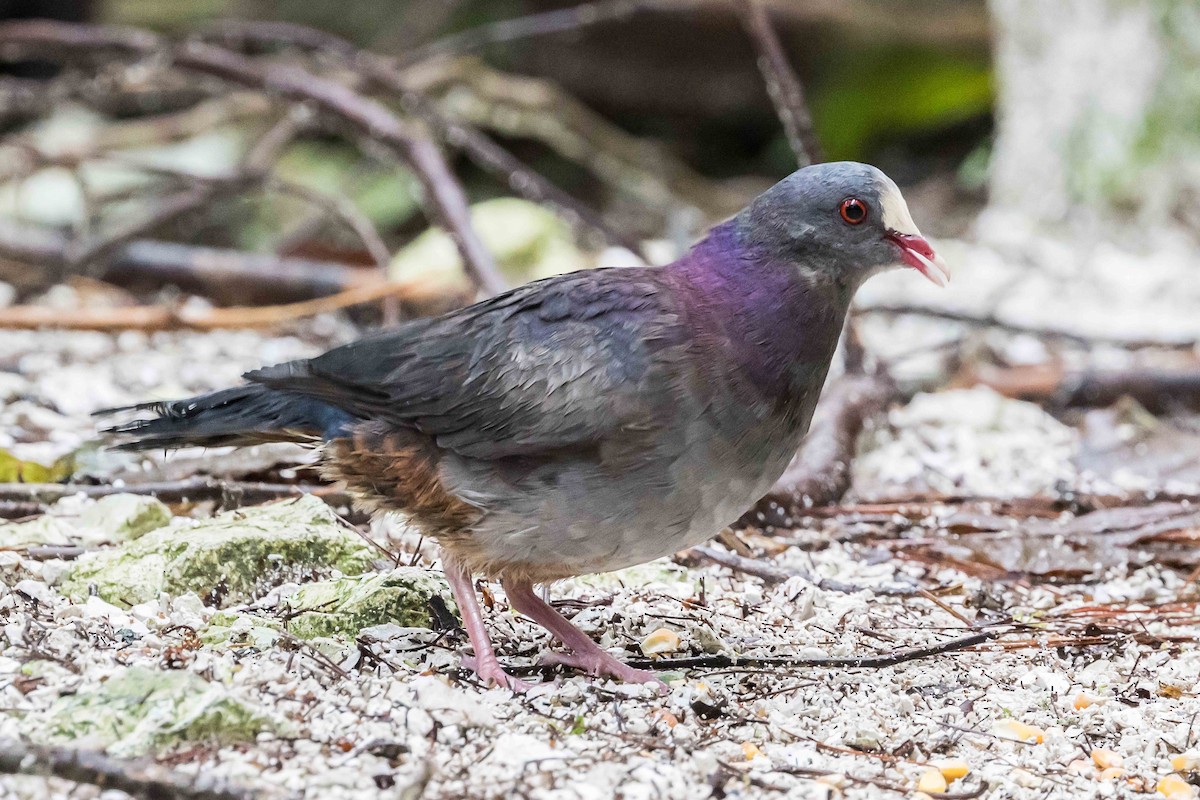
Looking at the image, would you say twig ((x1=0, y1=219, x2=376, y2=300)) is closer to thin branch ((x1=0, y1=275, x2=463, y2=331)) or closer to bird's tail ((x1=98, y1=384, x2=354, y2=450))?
thin branch ((x1=0, y1=275, x2=463, y2=331))

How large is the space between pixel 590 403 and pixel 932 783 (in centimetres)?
102

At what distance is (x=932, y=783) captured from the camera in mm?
2516

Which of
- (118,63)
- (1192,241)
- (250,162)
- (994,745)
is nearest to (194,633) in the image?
(994,745)

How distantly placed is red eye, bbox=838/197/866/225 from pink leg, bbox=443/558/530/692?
1.18 metres

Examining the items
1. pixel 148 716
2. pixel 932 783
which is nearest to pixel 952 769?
pixel 932 783

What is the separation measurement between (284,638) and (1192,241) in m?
6.82

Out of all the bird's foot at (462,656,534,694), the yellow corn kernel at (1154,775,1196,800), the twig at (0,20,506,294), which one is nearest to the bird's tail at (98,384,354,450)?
the bird's foot at (462,656,534,694)

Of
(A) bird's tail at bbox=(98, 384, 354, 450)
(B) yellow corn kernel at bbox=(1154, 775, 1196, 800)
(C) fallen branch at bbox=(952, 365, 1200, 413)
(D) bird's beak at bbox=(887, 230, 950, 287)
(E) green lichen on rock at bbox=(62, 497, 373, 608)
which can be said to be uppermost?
(D) bird's beak at bbox=(887, 230, 950, 287)

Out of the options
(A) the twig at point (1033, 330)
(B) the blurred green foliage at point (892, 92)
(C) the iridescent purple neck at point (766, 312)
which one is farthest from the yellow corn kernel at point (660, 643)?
(B) the blurred green foliage at point (892, 92)

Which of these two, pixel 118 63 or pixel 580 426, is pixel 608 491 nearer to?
pixel 580 426

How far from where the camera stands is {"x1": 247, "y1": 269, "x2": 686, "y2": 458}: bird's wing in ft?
9.57

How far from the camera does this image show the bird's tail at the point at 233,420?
10.6ft

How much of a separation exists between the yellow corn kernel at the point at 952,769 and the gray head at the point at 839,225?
3.61ft

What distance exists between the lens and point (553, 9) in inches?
464
